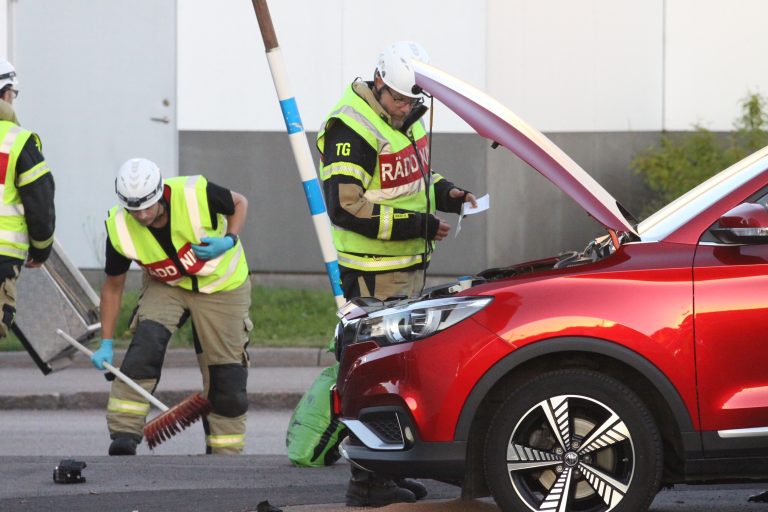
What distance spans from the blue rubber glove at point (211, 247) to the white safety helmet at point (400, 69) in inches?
56.3

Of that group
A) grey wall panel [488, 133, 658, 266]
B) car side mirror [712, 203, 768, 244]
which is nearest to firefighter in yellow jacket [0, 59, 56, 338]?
car side mirror [712, 203, 768, 244]

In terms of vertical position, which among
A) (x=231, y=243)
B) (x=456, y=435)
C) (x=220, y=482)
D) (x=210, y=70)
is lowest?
(x=220, y=482)

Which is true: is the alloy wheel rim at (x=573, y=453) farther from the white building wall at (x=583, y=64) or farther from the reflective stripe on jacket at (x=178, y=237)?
the white building wall at (x=583, y=64)

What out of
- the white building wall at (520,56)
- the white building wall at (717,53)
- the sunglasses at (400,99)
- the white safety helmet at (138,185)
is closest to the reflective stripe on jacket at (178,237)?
the white safety helmet at (138,185)

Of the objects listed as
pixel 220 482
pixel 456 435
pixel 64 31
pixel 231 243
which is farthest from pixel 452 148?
pixel 456 435

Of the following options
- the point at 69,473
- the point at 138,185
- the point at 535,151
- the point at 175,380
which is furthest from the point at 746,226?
the point at 175,380

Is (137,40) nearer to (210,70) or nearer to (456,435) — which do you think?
(210,70)

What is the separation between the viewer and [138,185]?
7.65 metres

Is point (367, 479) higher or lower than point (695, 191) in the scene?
lower

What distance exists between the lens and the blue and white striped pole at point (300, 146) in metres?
7.71

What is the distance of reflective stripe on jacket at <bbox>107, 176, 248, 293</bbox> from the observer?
7918 mm

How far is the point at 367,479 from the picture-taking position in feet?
20.3

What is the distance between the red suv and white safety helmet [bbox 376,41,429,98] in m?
1.73

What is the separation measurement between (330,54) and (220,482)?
8.30 metres
